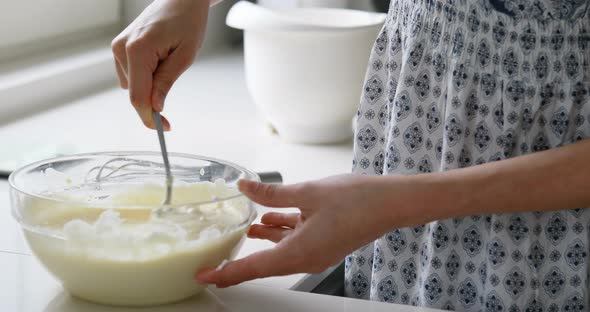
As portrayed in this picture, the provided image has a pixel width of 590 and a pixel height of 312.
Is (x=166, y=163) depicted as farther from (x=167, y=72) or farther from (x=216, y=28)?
(x=216, y=28)

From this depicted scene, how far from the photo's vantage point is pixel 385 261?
3.59 ft

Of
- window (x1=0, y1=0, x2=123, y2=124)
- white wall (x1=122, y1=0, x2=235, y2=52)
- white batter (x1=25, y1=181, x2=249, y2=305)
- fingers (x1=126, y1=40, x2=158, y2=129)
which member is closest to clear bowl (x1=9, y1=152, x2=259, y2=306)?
white batter (x1=25, y1=181, x2=249, y2=305)

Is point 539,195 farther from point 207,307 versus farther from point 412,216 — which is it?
point 207,307

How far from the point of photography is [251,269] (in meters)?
0.84

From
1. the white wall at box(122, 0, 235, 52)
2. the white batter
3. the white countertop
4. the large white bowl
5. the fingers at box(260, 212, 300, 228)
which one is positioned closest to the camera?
the white batter

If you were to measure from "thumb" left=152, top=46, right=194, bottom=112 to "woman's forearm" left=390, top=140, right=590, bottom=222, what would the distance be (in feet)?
0.97

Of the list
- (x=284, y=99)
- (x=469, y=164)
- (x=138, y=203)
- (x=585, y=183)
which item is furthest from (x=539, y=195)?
(x=284, y=99)

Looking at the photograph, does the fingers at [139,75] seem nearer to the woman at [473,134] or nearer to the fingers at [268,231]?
the woman at [473,134]

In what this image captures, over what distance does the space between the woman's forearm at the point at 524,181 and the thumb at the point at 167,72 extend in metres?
0.29

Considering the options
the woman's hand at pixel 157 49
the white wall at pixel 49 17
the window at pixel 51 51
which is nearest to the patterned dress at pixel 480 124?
the woman's hand at pixel 157 49

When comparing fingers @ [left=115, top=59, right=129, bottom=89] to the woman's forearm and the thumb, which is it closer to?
the thumb

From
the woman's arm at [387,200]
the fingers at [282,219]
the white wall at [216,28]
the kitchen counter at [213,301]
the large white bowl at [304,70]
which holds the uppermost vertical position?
the white wall at [216,28]

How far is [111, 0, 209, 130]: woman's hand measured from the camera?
96 centimetres

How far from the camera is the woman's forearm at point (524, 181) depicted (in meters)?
0.88
